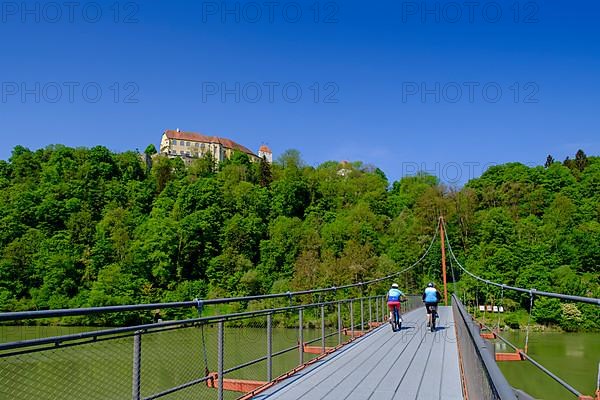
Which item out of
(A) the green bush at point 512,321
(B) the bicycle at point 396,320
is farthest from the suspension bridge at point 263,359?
(A) the green bush at point 512,321

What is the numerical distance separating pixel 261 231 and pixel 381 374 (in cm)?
6380

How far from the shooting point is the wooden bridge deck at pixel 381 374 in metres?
5.68

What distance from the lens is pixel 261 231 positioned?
70.4 meters

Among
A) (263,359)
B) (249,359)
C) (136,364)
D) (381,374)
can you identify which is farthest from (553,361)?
(136,364)

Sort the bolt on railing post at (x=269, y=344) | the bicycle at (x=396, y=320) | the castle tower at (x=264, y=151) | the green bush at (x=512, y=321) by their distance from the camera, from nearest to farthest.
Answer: the bolt on railing post at (x=269, y=344) → the bicycle at (x=396, y=320) → the green bush at (x=512, y=321) → the castle tower at (x=264, y=151)

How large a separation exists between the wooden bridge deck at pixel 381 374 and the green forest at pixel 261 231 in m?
33.3

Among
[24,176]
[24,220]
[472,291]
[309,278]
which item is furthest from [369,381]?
[24,176]

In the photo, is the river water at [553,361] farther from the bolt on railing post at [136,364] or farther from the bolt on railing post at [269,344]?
the bolt on railing post at [136,364]

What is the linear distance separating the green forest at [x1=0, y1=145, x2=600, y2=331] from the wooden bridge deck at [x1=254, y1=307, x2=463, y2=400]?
33.3 meters

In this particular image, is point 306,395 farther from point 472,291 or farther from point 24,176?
point 24,176

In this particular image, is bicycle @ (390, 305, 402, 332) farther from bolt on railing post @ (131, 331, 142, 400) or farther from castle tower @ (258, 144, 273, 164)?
castle tower @ (258, 144, 273, 164)

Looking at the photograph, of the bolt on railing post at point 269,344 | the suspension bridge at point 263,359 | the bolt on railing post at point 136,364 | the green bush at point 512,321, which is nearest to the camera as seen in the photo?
the suspension bridge at point 263,359

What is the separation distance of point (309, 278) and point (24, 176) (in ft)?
164

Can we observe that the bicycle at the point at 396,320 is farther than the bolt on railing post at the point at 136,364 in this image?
Yes
